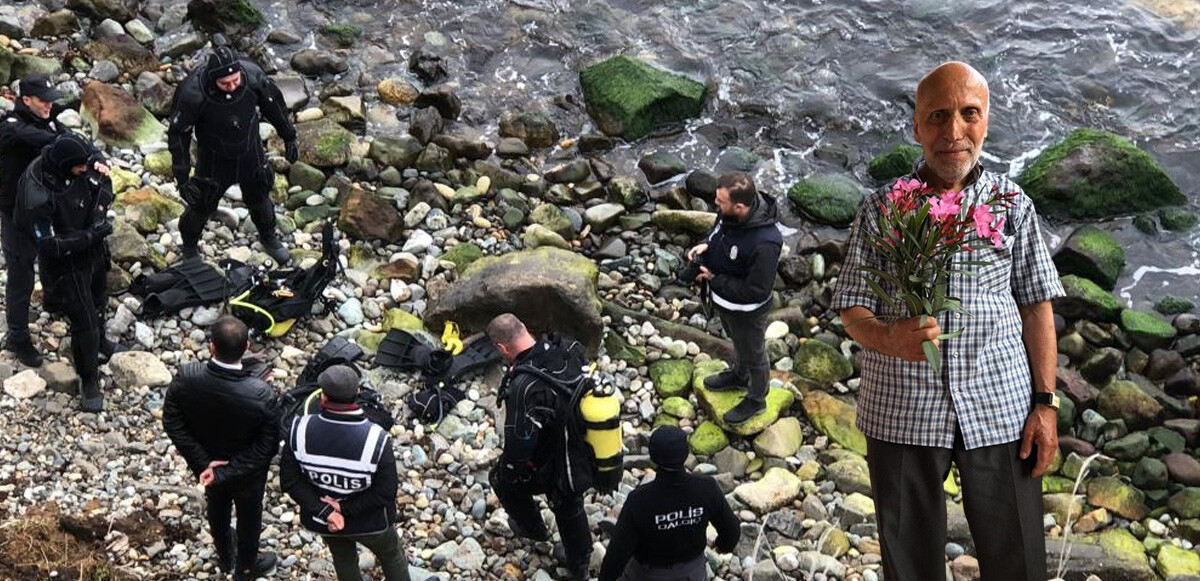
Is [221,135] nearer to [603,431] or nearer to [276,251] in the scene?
[276,251]

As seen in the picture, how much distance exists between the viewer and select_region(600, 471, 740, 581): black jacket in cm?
660

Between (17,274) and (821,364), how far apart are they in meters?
6.94

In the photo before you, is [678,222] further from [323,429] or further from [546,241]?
[323,429]

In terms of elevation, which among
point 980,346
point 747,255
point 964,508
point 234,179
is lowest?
point 234,179

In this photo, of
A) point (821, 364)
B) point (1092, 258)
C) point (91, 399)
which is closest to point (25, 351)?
point (91, 399)

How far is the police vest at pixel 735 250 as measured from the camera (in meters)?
8.82

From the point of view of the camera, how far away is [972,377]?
5.07m

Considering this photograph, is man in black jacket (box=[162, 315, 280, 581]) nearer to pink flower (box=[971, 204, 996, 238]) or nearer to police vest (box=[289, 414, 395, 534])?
police vest (box=[289, 414, 395, 534])

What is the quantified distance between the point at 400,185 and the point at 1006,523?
8.82m

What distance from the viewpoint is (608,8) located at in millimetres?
17453

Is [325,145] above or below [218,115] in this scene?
below

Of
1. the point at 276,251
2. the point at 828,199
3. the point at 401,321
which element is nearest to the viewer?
the point at 401,321

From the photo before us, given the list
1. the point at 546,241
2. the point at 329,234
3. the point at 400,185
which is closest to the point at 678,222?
the point at 546,241

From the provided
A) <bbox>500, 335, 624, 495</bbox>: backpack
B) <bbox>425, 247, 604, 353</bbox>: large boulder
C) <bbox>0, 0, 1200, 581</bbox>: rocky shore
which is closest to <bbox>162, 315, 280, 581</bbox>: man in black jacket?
<bbox>0, 0, 1200, 581</bbox>: rocky shore
